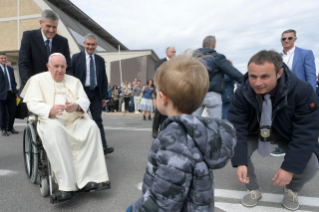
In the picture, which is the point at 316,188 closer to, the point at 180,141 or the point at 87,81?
the point at 180,141

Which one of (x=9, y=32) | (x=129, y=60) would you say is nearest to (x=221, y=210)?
(x=129, y=60)

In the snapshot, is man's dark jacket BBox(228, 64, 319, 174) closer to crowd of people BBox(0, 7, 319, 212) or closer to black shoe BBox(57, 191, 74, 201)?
crowd of people BBox(0, 7, 319, 212)

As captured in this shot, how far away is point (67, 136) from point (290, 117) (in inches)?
80.9

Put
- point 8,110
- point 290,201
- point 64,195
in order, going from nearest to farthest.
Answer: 1. point 64,195
2. point 290,201
3. point 8,110

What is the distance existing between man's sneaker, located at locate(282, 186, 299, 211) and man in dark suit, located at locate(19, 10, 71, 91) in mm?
3310

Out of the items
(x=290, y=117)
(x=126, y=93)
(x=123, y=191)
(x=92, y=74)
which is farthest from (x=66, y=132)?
(x=126, y=93)

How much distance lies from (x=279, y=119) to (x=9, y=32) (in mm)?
26957

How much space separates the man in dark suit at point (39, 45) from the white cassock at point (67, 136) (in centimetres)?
64

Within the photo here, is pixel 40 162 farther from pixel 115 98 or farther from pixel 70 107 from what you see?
pixel 115 98

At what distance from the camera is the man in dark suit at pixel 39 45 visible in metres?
3.25

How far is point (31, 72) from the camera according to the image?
135 inches

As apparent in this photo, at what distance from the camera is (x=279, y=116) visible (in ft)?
6.90

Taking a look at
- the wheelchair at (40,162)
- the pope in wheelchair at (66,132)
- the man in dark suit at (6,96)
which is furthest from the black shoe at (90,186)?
the man in dark suit at (6,96)

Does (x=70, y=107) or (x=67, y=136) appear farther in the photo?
(x=70, y=107)
